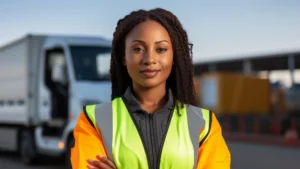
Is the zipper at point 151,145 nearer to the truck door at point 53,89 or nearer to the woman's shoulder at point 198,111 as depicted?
the woman's shoulder at point 198,111

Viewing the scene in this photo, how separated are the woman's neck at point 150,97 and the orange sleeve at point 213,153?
218 millimetres

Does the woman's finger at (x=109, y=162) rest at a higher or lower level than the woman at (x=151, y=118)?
lower

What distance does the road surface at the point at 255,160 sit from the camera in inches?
497

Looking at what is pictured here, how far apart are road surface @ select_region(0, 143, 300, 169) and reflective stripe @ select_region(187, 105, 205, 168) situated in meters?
10.1

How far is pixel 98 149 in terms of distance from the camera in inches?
84.0

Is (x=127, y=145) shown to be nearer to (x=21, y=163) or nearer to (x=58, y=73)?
(x=58, y=73)

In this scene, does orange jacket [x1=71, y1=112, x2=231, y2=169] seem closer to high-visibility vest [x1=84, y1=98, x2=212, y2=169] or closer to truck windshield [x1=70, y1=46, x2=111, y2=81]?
high-visibility vest [x1=84, y1=98, x2=212, y2=169]

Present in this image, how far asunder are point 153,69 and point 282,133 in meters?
21.4

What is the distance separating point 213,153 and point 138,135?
27 centimetres

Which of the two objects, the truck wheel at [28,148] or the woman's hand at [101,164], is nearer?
the woman's hand at [101,164]

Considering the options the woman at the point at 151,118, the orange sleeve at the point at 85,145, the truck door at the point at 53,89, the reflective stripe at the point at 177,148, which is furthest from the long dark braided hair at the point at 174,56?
the truck door at the point at 53,89

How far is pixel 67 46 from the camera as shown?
11328mm

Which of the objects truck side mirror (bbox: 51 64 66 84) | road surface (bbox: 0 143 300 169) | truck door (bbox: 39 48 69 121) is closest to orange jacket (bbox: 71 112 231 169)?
truck side mirror (bbox: 51 64 66 84)

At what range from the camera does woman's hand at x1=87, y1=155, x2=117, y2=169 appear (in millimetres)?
2092
